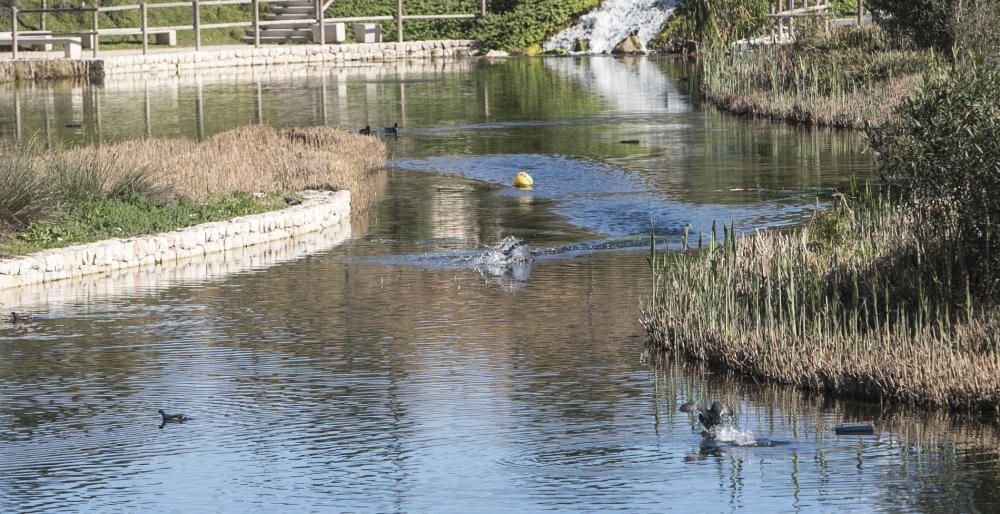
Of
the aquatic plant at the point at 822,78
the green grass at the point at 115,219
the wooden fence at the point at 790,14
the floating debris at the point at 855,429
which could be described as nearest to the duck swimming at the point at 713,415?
the floating debris at the point at 855,429

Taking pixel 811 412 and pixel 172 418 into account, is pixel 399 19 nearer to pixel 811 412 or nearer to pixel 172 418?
pixel 172 418

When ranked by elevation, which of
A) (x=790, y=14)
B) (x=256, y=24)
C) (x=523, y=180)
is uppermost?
(x=256, y=24)

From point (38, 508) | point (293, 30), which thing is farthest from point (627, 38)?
point (38, 508)

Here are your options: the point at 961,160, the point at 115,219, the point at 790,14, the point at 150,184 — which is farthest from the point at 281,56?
the point at 961,160

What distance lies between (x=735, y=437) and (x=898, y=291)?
9.15ft

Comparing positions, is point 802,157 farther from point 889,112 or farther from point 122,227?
point 122,227

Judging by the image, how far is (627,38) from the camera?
54031 mm

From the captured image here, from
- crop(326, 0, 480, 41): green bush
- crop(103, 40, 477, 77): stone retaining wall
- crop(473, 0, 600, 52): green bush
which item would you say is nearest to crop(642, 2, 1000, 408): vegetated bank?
crop(103, 40, 477, 77): stone retaining wall

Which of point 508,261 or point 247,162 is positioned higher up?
point 247,162

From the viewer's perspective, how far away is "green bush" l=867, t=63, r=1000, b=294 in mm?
11617

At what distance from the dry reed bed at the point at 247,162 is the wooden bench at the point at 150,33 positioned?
2188 cm

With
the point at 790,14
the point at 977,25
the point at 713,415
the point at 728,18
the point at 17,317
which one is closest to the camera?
the point at 713,415

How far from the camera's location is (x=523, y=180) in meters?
22.6

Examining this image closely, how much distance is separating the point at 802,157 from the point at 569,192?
4467mm
